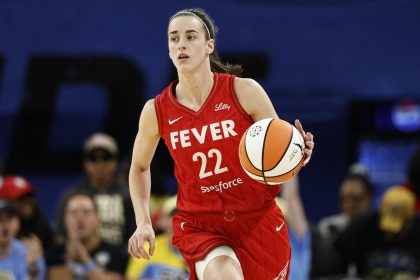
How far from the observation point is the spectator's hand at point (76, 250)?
8.09 meters

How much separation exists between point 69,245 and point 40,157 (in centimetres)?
320

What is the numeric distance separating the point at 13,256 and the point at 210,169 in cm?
293

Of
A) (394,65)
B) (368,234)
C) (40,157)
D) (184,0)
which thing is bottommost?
(368,234)

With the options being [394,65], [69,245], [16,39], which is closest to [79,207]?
[69,245]

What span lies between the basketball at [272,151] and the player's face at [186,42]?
1.90 feet

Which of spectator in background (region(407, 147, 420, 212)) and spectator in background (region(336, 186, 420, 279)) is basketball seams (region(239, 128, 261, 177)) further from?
spectator in background (region(407, 147, 420, 212))

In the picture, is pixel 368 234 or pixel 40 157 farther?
pixel 40 157

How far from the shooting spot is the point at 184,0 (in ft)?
36.6

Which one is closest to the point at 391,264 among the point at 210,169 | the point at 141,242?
the point at 210,169

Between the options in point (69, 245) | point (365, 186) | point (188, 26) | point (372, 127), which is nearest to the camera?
point (188, 26)

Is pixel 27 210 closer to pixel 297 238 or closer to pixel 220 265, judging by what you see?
pixel 297 238

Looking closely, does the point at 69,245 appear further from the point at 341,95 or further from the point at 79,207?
the point at 341,95

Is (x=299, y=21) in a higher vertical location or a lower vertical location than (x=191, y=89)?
higher

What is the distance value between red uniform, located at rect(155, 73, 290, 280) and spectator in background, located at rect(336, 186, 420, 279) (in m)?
2.86
